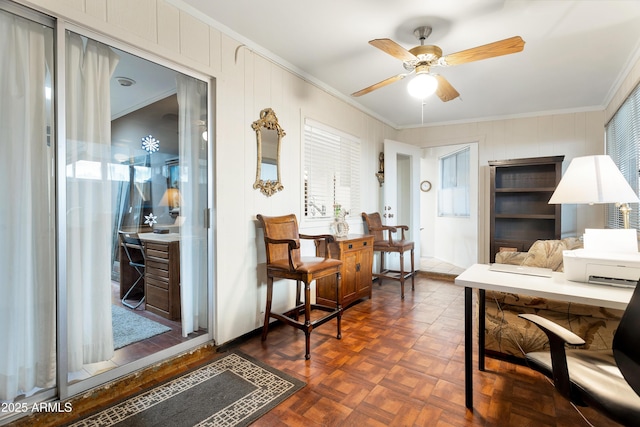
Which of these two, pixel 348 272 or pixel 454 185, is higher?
pixel 454 185

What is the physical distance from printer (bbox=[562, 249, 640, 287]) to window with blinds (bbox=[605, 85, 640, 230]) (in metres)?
1.71

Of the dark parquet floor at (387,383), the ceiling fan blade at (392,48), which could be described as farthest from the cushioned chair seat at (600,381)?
the ceiling fan blade at (392,48)

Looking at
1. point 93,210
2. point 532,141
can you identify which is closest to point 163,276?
point 93,210

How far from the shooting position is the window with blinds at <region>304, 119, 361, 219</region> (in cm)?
335

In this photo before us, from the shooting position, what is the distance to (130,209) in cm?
197

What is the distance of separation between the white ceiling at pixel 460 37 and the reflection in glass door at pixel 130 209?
26.9 inches

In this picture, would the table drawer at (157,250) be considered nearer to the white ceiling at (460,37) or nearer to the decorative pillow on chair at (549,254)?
the white ceiling at (460,37)

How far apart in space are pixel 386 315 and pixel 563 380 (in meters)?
2.01

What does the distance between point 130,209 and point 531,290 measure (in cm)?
237

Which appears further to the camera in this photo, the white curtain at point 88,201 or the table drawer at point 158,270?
the table drawer at point 158,270

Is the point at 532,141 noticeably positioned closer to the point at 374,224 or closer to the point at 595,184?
the point at 374,224

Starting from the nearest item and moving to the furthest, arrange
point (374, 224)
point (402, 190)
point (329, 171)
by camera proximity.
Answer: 1. point (329, 171)
2. point (374, 224)
3. point (402, 190)

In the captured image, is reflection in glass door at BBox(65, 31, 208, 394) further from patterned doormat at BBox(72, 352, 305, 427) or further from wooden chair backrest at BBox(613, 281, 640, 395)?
wooden chair backrest at BBox(613, 281, 640, 395)

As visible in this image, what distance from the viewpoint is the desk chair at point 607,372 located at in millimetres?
1059
